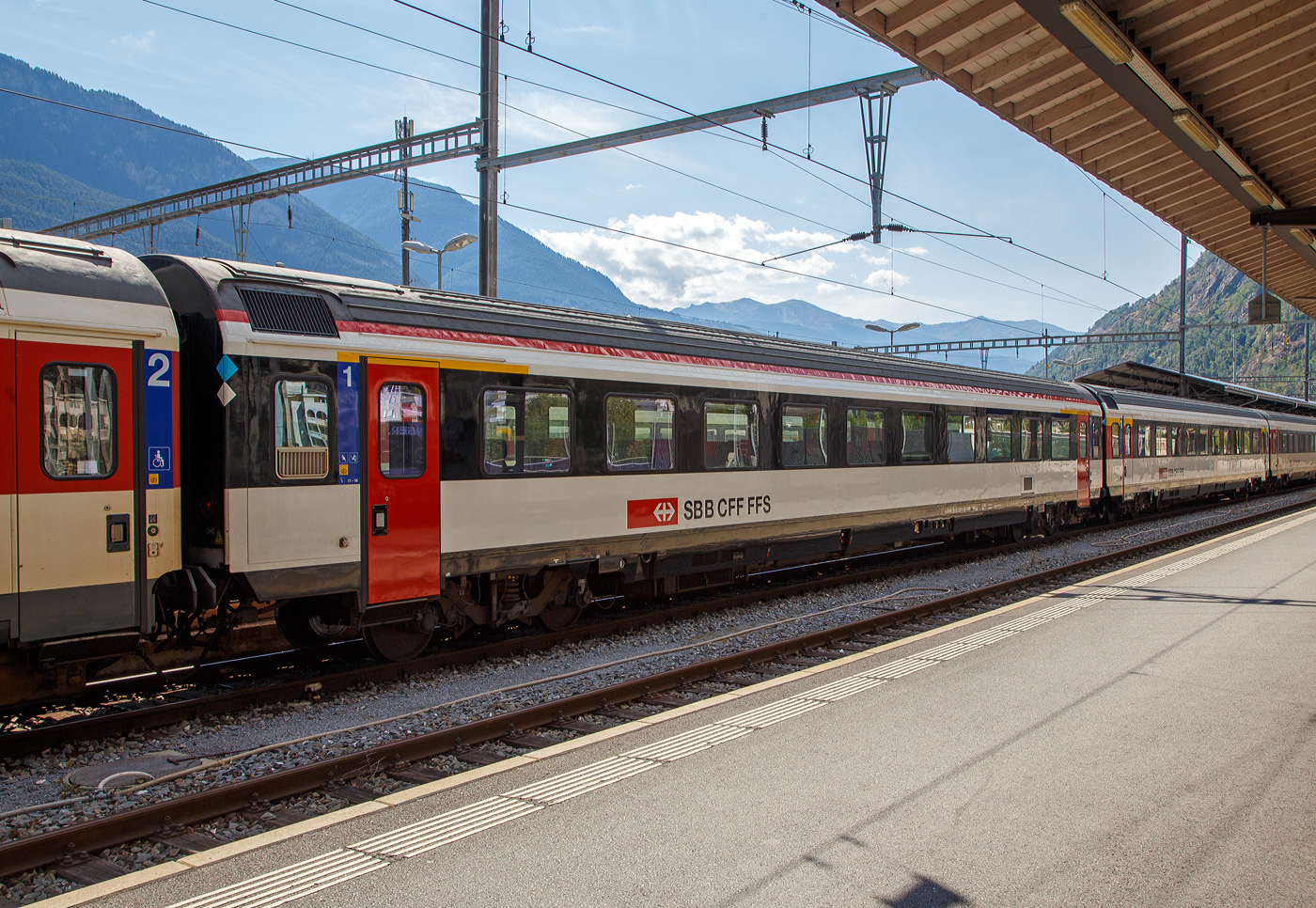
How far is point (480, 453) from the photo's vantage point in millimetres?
8219

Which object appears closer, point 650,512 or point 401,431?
point 401,431

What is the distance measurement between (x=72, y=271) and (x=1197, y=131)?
11199 millimetres

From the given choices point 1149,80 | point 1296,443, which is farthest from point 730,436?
point 1296,443

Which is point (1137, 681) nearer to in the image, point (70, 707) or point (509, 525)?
point (509, 525)

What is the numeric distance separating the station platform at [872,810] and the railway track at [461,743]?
0.49 metres

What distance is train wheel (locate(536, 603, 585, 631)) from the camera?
30.9ft

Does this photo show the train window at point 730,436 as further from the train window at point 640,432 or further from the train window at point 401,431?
the train window at point 401,431

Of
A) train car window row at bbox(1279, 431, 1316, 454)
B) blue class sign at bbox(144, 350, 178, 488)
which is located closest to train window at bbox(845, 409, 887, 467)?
blue class sign at bbox(144, 350, 178, 488)

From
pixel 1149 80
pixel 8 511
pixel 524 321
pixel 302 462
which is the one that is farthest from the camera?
pixel 1149 80

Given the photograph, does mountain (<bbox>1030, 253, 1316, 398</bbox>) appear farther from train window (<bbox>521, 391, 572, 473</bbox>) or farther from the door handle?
the door handle

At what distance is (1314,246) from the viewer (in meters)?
15.8

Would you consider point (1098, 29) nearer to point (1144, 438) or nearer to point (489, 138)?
point (489, 138)

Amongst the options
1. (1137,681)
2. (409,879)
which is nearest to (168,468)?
(409,879)

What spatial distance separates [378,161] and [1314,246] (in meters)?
16.8
